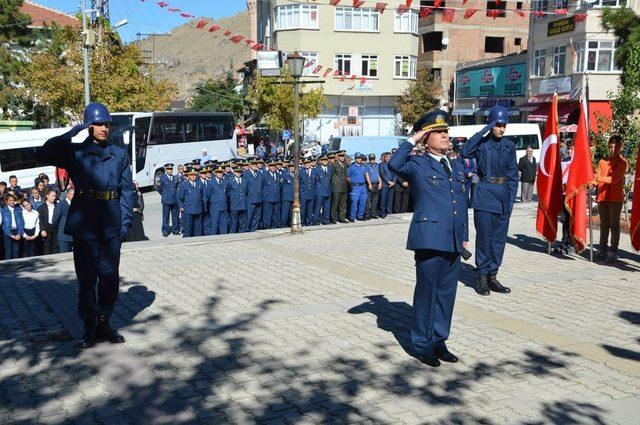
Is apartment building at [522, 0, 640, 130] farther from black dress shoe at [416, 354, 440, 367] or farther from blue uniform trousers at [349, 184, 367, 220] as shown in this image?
black dress shoe at [416, 354, 440, 367]

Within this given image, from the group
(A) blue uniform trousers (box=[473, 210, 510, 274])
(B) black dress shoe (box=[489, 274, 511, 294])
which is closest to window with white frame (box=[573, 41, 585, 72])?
(A) blue uniform trousers (box=[473, 210, 510, 274])

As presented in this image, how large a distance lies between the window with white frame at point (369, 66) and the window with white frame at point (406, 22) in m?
2.60

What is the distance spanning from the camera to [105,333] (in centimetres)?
655

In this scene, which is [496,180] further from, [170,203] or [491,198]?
[170,203]

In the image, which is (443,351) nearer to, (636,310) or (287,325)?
(287,325)

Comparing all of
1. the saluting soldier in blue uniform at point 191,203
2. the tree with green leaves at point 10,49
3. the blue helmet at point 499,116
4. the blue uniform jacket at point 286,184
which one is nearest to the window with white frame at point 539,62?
the blue uniform jacket at point 286,184

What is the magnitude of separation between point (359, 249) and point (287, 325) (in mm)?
4907

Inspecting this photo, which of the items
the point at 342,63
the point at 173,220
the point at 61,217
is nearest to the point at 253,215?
the point at 173,220

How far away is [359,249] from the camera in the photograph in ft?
39.2

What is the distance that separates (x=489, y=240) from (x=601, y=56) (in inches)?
1157

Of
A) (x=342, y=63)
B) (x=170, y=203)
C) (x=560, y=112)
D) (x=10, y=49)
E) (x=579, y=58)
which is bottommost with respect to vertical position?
(x=170, y=203)

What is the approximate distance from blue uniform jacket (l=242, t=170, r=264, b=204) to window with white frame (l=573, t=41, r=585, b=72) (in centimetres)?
2466

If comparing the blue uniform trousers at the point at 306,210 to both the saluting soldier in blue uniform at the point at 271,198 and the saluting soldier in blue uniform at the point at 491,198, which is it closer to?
the saluting soldier in blue uniform at the point at 271,198

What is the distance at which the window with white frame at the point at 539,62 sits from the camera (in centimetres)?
3844
